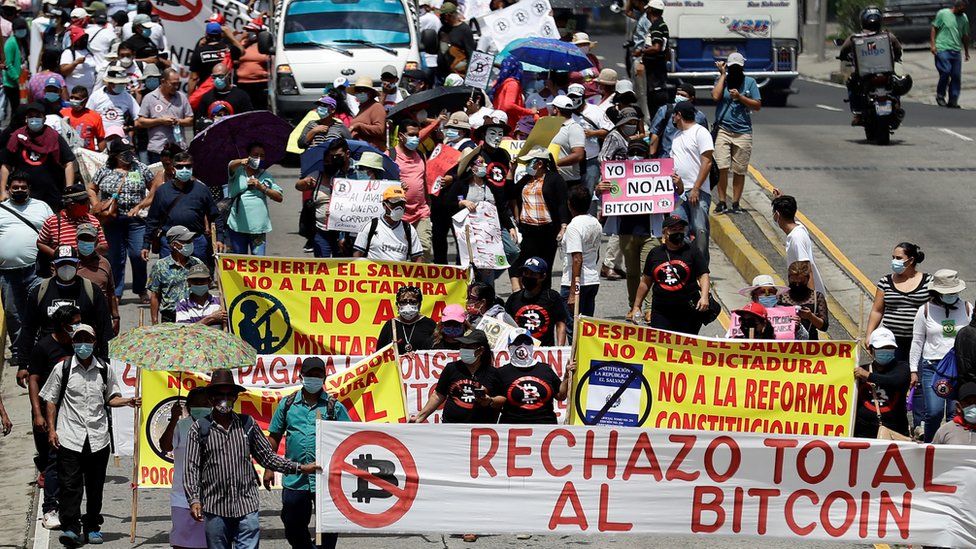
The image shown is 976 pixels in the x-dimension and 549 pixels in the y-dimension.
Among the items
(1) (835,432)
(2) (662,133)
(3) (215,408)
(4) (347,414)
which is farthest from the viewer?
(2) (662,133)

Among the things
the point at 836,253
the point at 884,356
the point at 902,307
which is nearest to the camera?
the point at 884,356

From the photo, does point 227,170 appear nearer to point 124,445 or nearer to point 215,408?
point 124,445

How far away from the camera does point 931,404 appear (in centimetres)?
1319

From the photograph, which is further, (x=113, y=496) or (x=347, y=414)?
(x=113, y=496)

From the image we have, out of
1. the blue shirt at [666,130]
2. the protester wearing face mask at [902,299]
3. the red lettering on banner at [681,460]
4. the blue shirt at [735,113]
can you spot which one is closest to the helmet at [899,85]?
the blue shirt at [735,113]

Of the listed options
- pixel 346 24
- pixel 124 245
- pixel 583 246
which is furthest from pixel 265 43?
pixel 583 246

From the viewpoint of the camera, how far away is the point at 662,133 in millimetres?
17891

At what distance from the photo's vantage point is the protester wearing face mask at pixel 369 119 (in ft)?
61.8

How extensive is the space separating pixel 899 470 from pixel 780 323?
8.66 feet

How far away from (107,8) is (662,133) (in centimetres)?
1309

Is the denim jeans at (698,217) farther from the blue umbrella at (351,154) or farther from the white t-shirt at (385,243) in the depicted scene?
the white t-shirt at (385,243)

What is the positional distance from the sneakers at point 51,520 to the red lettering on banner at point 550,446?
3804 millimetres

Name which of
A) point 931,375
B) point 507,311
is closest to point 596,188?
point 507,311

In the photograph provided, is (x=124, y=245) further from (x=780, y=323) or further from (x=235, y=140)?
(x=780, y=323)
